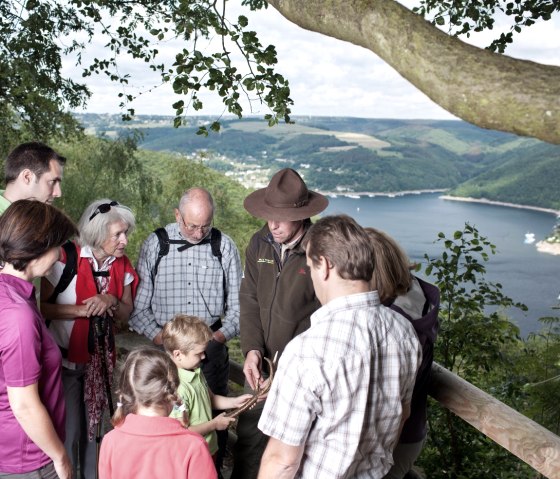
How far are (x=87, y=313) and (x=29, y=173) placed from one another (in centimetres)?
60

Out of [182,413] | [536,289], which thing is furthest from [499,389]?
[536,289]

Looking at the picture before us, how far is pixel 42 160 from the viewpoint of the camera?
232 centimetres

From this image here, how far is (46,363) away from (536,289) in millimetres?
34826

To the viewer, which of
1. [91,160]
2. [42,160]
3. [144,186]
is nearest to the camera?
[42,160]

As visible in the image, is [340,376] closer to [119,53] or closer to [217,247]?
[217,247]

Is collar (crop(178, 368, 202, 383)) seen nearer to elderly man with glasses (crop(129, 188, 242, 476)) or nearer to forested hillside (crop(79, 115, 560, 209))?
elderly man with glasses (crop(129, 188, 242, 476))

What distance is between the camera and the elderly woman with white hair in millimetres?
2449

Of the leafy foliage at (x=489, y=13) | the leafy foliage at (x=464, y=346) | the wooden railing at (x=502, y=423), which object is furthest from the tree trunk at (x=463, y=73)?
the leafy foliage at (x=489, y=13)

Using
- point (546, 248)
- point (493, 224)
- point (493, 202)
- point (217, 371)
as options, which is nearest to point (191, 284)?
point (217, 371)

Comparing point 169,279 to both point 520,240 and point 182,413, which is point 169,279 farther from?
point 520,240

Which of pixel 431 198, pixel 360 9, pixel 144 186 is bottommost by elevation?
pixel 431 198

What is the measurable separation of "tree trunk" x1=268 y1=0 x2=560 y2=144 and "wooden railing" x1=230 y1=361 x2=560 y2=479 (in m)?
→ 0.99

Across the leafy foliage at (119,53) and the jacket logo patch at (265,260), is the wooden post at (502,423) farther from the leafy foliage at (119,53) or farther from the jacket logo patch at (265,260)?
the leafy foliage at (119,53)

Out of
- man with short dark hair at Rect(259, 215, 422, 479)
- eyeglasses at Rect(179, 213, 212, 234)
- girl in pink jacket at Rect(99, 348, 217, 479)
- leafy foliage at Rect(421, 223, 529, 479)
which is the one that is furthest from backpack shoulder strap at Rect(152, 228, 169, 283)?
leafy foliage at Rect(421, 223, 529, 479)
